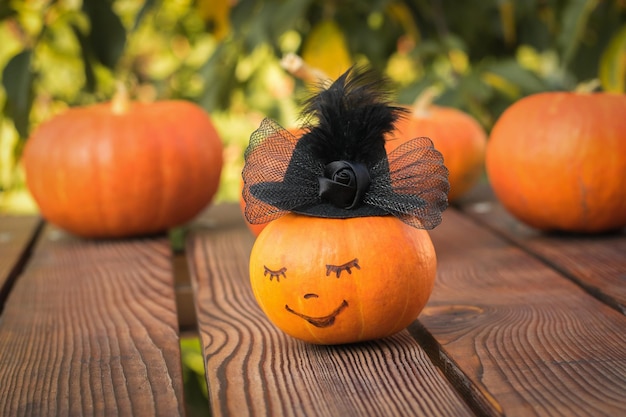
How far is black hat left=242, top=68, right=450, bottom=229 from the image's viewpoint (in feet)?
3.77

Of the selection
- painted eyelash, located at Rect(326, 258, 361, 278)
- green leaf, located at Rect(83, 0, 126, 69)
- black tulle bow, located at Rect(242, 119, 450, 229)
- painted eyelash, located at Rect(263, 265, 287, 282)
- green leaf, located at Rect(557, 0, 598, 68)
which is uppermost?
green leaf, located at Rect(557, 0, 598, 68)

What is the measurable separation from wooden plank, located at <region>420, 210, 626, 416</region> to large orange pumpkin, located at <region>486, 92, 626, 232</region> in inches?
6.7

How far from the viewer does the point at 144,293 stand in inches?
60.0

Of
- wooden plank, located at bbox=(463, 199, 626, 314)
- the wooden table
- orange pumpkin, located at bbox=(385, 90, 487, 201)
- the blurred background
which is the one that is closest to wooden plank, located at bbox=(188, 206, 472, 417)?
the wooden table

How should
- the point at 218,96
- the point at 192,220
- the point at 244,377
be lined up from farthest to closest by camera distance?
the point at 218,96
the point at 192,220
the point at 244,377

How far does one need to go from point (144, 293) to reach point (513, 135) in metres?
0.82

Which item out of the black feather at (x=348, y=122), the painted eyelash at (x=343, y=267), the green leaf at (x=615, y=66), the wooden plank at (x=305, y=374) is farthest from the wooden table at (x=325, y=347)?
the green leaf at (x=615, y=66)

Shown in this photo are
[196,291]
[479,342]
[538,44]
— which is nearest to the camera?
[479,342]

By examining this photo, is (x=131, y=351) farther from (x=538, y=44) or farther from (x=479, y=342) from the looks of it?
(x=538, y=44)

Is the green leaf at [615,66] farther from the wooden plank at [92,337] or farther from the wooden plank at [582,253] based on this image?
the wooden plank at [92,337]

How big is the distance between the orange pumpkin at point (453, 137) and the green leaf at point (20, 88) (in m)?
0.99

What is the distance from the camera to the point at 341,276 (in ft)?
3.68

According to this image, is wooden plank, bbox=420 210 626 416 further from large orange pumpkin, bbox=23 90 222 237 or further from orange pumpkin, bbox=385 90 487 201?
large orange pumpkin, bbox=23 90 222 237

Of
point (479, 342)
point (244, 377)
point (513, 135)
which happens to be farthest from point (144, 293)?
point (513, 135)
